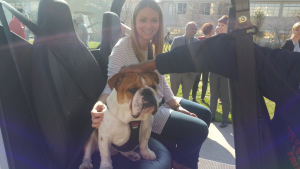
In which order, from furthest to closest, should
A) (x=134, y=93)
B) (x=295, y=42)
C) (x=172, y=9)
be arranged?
(x=172, y=9) < (x=295, y=42) < (x=134, y=93)

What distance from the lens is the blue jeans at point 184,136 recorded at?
5.55 ft

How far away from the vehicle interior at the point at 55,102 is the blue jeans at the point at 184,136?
18 cm

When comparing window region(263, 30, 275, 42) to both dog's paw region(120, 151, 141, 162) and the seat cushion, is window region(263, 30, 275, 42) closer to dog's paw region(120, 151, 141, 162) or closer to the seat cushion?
the seat cushion

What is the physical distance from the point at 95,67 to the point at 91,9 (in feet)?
4.01

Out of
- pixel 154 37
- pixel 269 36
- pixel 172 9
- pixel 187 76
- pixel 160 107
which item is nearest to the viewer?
pixel 160 107

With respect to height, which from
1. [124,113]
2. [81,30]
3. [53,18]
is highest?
[53,18]

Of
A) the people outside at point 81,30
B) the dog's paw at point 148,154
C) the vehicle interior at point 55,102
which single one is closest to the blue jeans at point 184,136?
the vehicle interior at point 55,102

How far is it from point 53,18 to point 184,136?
1.45 meters

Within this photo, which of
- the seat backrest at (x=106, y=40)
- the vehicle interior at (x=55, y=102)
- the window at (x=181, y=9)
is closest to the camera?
the vehicle interior at (x=55, y=102)

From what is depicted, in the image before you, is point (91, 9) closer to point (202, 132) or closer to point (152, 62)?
point (152, 62)

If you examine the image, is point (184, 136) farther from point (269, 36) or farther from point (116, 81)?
point (269, 36)

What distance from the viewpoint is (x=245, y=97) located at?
929mm

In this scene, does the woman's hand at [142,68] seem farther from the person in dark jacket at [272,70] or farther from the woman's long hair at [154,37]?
the woman's long hair at [154,37]

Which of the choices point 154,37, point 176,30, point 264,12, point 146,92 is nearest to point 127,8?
point 154,37
